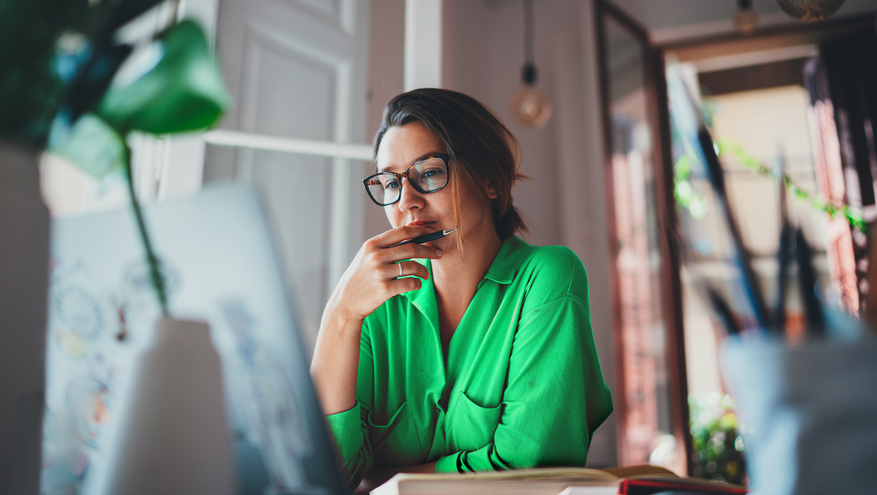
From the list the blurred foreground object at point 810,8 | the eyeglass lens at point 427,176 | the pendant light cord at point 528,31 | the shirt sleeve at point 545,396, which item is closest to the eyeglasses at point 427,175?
the eyeglass lens at point 427,176

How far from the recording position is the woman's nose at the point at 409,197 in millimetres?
845

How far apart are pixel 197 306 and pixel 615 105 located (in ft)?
9.21

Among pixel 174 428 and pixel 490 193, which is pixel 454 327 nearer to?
pixel 490 193

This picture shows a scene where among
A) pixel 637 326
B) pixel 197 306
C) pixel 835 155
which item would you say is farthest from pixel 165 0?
pixel 835 155

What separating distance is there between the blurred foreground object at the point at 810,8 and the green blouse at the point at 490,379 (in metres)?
0.74

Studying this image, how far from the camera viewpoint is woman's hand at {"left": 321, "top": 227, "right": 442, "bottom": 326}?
0.76 meters

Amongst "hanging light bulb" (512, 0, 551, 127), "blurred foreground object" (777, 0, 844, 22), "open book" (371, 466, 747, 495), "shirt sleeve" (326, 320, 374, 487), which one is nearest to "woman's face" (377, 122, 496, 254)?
"shirt sleeve" (326, 320, 374, 487)

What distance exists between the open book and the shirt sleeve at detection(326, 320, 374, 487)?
28 cm

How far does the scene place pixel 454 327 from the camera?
0.90 m

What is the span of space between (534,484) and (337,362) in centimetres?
38

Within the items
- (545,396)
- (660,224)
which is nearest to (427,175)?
(545,396)

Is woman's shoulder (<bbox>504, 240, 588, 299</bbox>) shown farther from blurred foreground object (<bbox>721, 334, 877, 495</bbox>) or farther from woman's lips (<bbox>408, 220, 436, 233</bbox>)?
blurred foreground object (<bbox>721, 334, 877, 495</bbox>)

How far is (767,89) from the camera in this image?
3.13 metres

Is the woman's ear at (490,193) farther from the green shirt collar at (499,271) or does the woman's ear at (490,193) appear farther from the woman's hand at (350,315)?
the woman's hand at (350,315)
